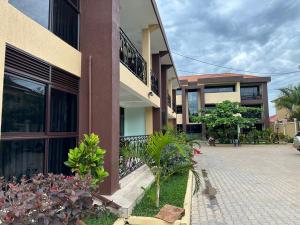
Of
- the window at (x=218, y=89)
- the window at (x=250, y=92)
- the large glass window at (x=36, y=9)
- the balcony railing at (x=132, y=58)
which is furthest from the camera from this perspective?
the window at (x=218, y=89)

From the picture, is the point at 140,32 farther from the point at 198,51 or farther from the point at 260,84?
the point at 260,84

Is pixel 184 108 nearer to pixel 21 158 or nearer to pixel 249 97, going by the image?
pixel 249 97

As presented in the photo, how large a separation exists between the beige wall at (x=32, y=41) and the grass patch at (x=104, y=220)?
2.45 meters

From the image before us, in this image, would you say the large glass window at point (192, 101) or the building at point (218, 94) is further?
the large glass window at point (192, 101)

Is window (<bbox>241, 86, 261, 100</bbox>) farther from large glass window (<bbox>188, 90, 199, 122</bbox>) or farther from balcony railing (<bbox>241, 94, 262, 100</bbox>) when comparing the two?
large glass window (<bbox>188, 90, 199, 122</bbox>)

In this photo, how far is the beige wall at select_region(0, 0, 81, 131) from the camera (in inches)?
154

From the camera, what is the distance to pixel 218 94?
39.0m

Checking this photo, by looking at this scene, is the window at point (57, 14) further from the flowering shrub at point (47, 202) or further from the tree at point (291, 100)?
the tree at point (291, 100)

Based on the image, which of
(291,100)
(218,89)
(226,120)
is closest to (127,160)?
(226,120)

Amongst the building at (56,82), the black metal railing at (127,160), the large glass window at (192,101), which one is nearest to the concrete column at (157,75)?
the black metal railing at (127,160)

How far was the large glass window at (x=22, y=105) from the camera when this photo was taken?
163 inches

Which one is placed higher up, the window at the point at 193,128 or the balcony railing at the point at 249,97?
the balcony railing at the point at 249,97

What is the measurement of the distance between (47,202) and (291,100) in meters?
31.4

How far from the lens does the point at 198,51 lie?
2833 cm
